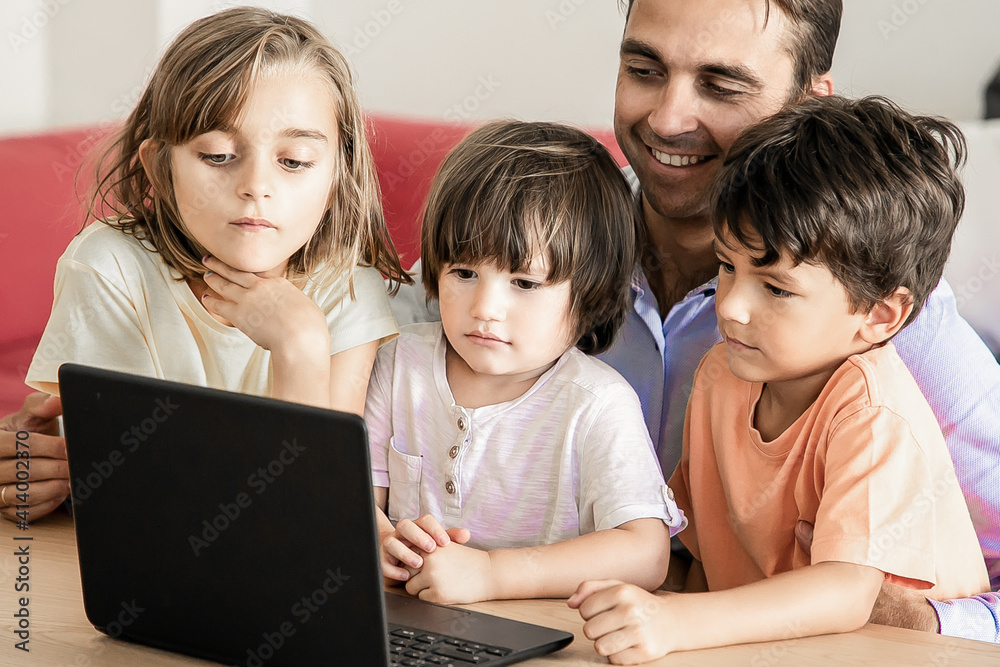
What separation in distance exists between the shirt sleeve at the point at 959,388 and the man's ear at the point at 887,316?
0.21 m

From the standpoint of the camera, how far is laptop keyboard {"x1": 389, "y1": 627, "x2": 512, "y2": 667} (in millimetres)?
770

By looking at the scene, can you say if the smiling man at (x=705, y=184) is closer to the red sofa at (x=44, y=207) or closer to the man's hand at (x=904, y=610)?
the man's hand at (x=904, y=610)

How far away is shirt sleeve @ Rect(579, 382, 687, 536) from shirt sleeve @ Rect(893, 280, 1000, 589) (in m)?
0.40

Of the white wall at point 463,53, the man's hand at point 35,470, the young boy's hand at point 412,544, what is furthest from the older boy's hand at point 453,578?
the white wall at point 463,53

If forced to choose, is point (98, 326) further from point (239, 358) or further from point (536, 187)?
point (536, 187)

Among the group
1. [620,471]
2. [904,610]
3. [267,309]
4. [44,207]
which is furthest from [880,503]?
[44,207]

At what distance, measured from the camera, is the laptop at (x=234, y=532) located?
28.0 inches

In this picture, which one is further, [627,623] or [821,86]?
[821,86]

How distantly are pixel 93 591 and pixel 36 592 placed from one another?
0.46ft

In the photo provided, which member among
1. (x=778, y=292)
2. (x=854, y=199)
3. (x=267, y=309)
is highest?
(x=854, y=199)

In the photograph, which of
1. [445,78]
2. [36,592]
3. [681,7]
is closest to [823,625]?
[36,592]

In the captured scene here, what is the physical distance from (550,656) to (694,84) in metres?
0.84

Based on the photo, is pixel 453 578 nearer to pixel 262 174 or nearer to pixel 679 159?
pixel 262 174

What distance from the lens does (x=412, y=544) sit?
996mm
